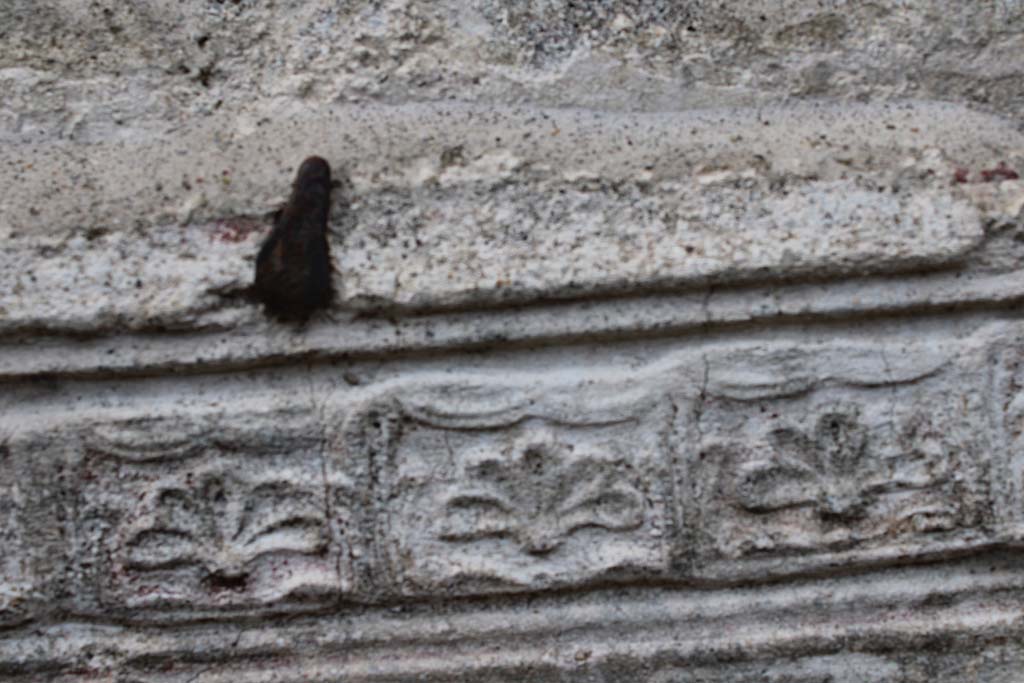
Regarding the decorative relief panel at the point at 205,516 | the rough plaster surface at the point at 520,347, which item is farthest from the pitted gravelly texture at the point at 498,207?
the decorative relief panel at the point at 205,516

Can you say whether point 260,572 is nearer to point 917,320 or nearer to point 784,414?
point 784,414

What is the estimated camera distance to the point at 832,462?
0.98 metres

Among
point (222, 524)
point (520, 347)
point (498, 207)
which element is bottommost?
point (222, 524)

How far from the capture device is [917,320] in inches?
38.9

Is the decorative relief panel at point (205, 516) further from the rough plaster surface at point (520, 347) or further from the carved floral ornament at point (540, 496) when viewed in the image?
the carved floral ornament at point (540, 496)

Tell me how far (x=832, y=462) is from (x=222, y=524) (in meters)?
0.58

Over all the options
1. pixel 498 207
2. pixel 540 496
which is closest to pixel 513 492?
pixel 540 496

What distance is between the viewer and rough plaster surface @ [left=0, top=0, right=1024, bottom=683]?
0.95 metres

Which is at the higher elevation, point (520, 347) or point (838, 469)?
point (520, 347)

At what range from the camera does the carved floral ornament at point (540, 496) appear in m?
0.97

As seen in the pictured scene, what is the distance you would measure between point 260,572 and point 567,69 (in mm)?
562

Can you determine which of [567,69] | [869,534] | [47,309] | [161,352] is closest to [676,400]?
[869,534]

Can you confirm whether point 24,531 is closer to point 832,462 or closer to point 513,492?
point 513,492

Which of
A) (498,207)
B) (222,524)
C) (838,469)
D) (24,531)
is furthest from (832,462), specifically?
(24,531)
